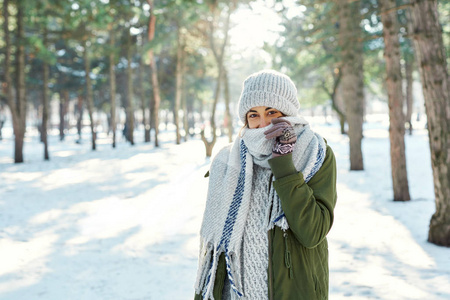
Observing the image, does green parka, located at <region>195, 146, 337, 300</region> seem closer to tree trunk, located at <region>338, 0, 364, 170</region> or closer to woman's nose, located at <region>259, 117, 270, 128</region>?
woman's nose, located at <region>259, 117, 270, 128</region>

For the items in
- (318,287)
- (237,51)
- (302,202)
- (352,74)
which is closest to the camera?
(302,202)

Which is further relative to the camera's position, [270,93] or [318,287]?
[270,93]

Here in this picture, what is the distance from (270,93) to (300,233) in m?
0.68

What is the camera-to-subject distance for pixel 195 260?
5551 millimetres

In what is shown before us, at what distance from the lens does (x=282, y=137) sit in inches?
71.1

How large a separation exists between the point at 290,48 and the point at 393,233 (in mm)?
20381

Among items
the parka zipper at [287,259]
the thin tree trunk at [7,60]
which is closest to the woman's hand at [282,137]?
the parka zipper at [287,259]

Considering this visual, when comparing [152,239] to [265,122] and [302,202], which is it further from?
[302,202]

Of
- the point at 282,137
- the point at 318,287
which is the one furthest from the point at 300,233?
the point at 282,137

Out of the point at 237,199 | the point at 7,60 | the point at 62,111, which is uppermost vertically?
the point at 7,60

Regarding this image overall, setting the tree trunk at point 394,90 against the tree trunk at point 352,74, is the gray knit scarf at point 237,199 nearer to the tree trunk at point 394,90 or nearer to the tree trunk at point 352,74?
the tree trunk at point 394,90

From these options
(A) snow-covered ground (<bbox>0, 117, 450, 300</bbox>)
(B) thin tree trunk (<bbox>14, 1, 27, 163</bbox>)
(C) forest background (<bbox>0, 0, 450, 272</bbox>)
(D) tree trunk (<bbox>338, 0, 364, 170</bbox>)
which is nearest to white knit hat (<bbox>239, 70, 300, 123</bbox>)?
(A) snow-covered ground (<bbox>0, 117, 450, 300</bbox>)

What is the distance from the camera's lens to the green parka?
5.64 feet

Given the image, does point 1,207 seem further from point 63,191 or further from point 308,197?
point 308,197
